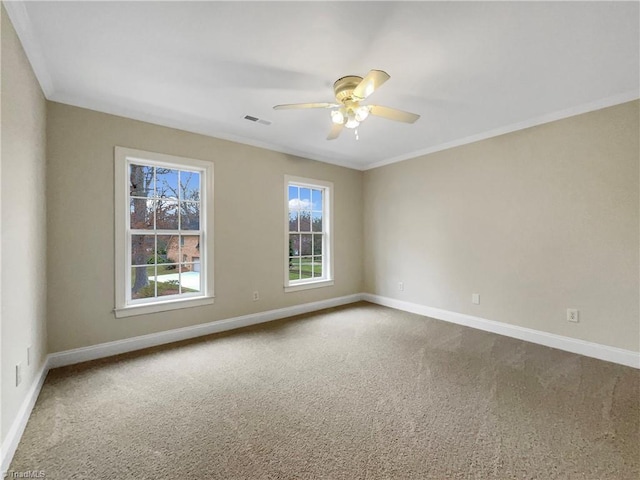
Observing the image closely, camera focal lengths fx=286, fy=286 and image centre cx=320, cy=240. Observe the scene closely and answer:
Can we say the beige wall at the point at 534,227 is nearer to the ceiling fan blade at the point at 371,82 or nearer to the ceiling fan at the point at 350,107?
the ceiling fan at the point at 350,107

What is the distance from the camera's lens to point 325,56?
2086mm

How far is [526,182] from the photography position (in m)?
3.33

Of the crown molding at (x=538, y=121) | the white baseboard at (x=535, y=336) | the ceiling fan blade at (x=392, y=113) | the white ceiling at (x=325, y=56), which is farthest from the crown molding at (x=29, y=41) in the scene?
the white baseboard at (x=535, y=336)

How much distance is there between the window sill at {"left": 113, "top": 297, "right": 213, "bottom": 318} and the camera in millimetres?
2986

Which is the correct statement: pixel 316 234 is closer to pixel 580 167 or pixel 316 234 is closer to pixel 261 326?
pixel 261 326

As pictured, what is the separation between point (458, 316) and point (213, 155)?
3909mm

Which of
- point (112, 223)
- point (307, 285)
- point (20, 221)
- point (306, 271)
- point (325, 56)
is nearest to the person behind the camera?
point (20, 221)

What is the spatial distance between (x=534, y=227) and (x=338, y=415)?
2997mm

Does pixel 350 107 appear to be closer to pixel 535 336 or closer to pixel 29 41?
pixel 29 41

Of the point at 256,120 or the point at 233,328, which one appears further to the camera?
the point at 233,328

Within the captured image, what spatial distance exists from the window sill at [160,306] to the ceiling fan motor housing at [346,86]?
2754mm

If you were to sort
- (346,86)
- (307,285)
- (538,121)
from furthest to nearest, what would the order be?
(307,285) → (538,121) → (346,86)

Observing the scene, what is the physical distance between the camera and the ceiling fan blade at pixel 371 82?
5.96 ft

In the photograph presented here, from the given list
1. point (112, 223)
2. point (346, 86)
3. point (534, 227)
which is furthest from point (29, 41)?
point (534, 227)
